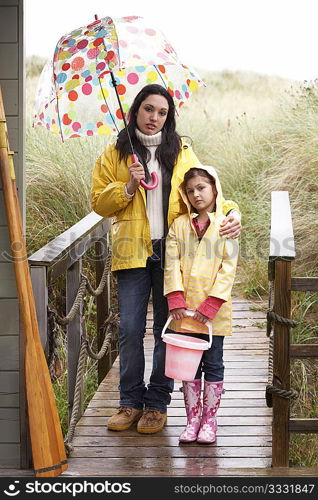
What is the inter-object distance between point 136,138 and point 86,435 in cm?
144

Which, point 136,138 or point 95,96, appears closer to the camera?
point 136,138

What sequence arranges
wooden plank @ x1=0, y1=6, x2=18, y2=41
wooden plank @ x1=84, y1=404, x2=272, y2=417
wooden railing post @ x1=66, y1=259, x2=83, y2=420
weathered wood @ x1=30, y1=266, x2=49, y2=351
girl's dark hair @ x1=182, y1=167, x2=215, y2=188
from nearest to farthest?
wooden plank @ x1=0, y1=6, x2=18, y2=41
weathered wood @ x1=30, y1=266, x2=49, y2=351
girl's dark hair @ x1=182, y1=167, x2=215, y2=188
wooden railing post @ x1=66, y1=259, x2=83, y2=420
wooden plank @ x1=84, y1=404, x2=272, y2=417

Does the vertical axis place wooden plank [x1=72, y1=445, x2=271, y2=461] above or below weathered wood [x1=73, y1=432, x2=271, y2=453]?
below

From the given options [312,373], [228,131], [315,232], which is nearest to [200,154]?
[228,131]

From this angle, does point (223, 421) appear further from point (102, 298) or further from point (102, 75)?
point (102, 75)

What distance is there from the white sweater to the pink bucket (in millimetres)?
431

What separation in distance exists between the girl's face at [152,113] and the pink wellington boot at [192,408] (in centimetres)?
116

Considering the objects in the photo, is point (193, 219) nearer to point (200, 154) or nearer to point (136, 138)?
point (136, 138)

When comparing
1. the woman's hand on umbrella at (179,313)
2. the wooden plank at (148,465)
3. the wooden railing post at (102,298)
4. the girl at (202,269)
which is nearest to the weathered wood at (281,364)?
the wooden plank at (148,465)

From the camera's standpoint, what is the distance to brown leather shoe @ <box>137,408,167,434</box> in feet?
13.9

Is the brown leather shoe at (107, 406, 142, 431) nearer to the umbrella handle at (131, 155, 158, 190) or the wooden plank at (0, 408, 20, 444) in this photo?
the wooden plank at (0, 408, 20, 444)

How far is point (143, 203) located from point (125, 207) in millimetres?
87

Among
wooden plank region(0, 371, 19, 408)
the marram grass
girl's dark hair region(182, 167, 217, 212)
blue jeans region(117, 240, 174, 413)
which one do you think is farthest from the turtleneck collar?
the marram grass

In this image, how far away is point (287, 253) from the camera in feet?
12.1
